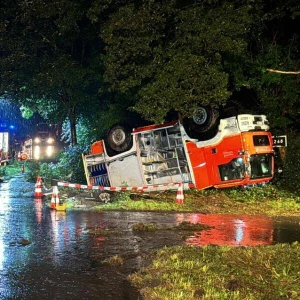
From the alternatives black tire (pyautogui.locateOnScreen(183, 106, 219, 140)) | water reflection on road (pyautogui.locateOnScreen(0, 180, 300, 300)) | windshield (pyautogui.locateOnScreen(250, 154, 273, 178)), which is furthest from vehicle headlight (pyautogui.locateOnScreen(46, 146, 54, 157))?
windshield (pyautogui.locateOnScreen(250, 154, 273, 178))

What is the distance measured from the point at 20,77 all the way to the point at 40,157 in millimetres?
17562

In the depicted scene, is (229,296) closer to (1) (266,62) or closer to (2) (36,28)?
(1) (266,62)

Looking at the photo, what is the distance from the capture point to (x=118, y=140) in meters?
18.2

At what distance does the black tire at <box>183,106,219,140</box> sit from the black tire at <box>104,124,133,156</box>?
8.55ft

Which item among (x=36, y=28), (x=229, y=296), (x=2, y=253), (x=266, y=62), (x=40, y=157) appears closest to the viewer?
(x=229, y=296)

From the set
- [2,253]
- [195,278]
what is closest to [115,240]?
[2,253]

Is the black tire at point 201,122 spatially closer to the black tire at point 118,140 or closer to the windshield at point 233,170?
the windshield at point 233,170

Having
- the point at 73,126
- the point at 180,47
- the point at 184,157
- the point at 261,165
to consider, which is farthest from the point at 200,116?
the point at 73,126

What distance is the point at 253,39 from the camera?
18516 mm

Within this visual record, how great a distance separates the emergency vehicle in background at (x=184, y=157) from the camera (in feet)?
49.8

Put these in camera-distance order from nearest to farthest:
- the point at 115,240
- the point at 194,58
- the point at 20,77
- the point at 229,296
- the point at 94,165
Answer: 1. the point at 229,296
2. the point at 115,240
3. the point at 194,58
4. the point at 94,165
5. the point at 20,77

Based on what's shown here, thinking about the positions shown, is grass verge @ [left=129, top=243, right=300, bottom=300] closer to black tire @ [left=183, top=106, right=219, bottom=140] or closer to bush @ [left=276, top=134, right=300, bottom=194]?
black tire @ [left=183, top=106, right=219, bottom=140]

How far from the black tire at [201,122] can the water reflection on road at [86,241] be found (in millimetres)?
3775

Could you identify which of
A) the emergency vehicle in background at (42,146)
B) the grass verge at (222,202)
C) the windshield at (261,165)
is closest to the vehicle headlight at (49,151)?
the emergency vehicle in background at (42,146)
